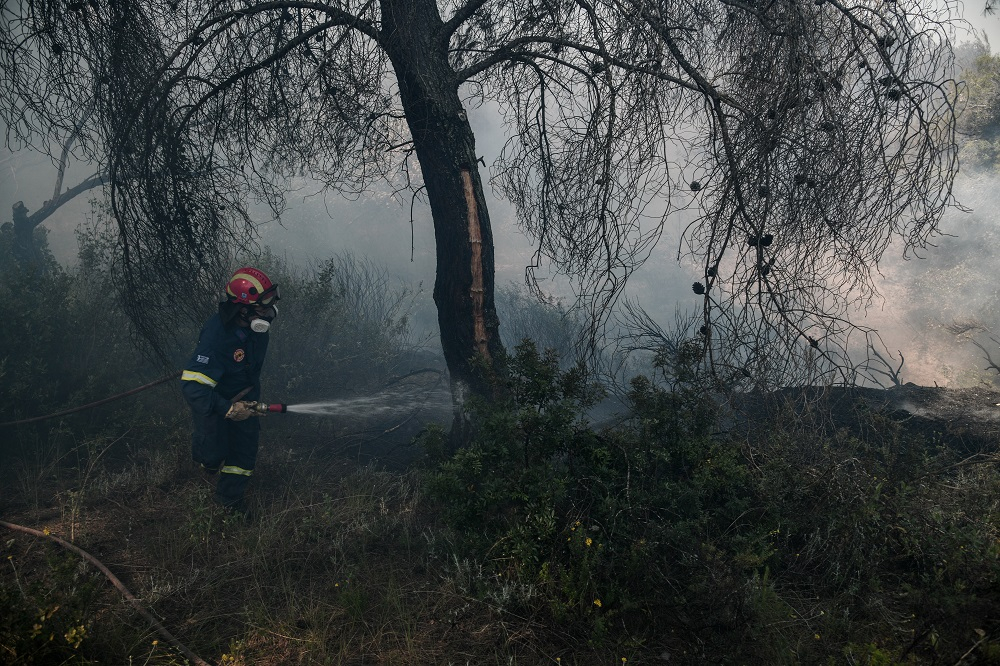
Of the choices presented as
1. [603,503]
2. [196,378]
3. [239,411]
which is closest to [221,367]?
[196,378]

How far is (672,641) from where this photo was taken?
2729 millimetres

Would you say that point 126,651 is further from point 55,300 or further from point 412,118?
point 55,300

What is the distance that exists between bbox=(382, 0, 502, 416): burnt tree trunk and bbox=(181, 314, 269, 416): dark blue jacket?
1.67m

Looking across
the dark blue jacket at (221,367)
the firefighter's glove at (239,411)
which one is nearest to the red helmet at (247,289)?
the dark blue jacket at (221,367)

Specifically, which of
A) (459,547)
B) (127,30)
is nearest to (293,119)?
(127,30)

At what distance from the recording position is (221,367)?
4531 millimetres

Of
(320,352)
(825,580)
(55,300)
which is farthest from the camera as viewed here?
(320,352)

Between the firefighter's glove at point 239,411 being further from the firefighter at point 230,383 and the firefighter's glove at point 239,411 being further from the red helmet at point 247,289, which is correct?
the red helmet at point 247,289

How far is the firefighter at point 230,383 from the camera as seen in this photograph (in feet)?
14.4

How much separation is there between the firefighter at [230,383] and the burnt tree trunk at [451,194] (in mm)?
1486

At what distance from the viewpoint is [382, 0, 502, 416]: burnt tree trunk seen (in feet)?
14.0

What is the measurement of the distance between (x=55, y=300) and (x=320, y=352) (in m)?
3.18

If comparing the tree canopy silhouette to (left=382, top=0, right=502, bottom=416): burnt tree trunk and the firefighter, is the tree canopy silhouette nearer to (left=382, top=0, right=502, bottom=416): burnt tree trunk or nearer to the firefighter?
(left=382, top=0, right=502, bottom=416): burnt tree trunk

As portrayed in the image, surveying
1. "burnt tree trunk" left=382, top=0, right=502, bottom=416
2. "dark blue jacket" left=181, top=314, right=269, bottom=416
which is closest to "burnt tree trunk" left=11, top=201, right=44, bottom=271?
"dark blue jacket" left=181, top=314, right=269, bottom=416
